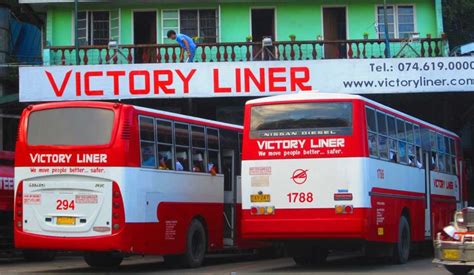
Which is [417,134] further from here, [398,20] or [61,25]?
[61,25]

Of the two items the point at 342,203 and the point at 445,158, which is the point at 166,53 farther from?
the point at 342,203

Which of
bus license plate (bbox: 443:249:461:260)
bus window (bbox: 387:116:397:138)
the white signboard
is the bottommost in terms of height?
bus license plate (bbox: 443:249:461:260)

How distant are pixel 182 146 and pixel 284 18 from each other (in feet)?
40.4

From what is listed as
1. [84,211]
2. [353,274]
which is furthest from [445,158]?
[84,211]

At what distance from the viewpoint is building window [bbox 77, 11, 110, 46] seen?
84.6ft

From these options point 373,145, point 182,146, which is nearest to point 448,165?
point 373,145

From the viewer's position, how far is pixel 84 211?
42.8 ft

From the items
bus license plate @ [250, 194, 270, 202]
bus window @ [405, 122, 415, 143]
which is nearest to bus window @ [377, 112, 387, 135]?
bus window @ [405, 122, 415, 143]

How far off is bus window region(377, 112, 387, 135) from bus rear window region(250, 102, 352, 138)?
1.11 meters

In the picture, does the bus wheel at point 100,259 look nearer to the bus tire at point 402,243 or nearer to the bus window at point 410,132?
the bus tire at point 402,243

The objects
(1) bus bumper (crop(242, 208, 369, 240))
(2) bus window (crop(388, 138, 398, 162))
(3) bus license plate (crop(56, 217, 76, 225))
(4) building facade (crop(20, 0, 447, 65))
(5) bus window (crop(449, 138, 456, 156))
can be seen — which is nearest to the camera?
(3) bus license plate (crop(56, 217, 76, 225))

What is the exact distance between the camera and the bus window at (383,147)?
14.3 m

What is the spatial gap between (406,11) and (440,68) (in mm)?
6931

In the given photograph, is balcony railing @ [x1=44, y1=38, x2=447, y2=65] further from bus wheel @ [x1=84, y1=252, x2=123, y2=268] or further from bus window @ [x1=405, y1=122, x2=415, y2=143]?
bus wheel @ [x1=84, y1=252, x2=123, y2=268]
